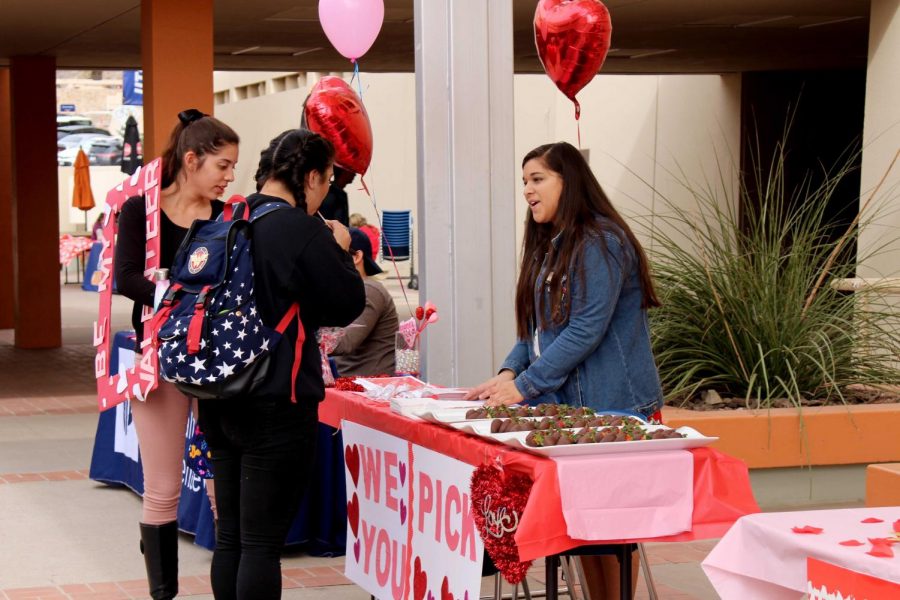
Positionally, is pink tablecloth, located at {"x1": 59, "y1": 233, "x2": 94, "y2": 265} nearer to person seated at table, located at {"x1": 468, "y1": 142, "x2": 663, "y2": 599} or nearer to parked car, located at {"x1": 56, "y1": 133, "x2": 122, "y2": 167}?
parked car, located at {"x1": 56, "y1": 133, "x2": 122, "y2": 167}

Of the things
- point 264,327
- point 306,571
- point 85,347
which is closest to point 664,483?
point 264,327

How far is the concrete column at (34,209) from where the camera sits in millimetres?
15562

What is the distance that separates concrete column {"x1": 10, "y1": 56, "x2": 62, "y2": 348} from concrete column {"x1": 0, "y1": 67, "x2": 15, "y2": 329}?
7.33 ft

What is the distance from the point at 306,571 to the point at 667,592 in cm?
157

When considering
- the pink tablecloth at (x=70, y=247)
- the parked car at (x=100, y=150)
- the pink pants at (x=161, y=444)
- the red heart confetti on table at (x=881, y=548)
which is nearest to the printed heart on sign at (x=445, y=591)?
the pink pants at (x=161, y=444)

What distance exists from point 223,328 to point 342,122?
2.32 metres

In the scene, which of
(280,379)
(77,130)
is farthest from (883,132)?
(77,130)

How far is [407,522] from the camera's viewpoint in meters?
4.25

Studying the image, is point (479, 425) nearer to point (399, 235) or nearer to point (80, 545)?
point (80, 545)

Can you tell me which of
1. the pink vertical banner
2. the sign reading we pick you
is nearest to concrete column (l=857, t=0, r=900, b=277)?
the sign reading we pick you

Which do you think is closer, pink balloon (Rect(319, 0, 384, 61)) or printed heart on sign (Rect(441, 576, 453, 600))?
printed heart on sign (Rect(441, 576, 453, 600))

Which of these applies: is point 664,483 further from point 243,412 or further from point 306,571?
point 306,571

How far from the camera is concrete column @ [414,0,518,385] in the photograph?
586cm

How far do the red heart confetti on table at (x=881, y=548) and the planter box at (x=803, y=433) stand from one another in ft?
12.8
